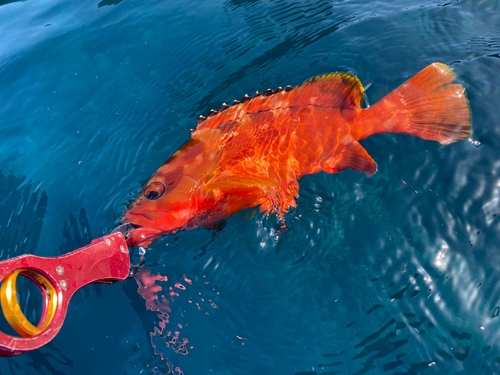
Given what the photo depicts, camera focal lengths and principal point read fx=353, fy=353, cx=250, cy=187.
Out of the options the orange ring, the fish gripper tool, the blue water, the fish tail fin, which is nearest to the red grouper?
the fish tail fin

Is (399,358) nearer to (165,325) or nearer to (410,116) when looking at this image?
(165,325)

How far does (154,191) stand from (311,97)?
1716 mm

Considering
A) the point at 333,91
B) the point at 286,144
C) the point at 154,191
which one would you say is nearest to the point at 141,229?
the point at 154,191

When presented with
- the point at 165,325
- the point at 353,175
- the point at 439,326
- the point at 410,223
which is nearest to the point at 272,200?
the point at 353,175

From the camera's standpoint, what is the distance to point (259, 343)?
280 cm

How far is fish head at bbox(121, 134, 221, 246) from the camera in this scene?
3090 mm

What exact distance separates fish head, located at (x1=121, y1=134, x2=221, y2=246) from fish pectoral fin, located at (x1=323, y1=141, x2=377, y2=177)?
1.12 metres

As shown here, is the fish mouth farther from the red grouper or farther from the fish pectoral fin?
the fish pectoral fin

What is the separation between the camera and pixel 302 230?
3.17 m

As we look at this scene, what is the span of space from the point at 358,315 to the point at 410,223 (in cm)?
89

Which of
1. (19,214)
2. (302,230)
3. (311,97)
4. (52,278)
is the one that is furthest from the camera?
(19,214)

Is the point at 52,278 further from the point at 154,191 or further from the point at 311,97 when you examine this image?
the point at 311,97

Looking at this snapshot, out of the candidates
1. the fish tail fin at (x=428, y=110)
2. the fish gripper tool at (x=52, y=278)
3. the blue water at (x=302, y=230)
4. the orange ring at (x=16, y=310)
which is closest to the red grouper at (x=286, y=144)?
the fish tail fin at (x=428, y=110)

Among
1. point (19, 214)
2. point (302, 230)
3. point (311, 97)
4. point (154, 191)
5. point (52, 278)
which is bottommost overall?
point (302, 230)
